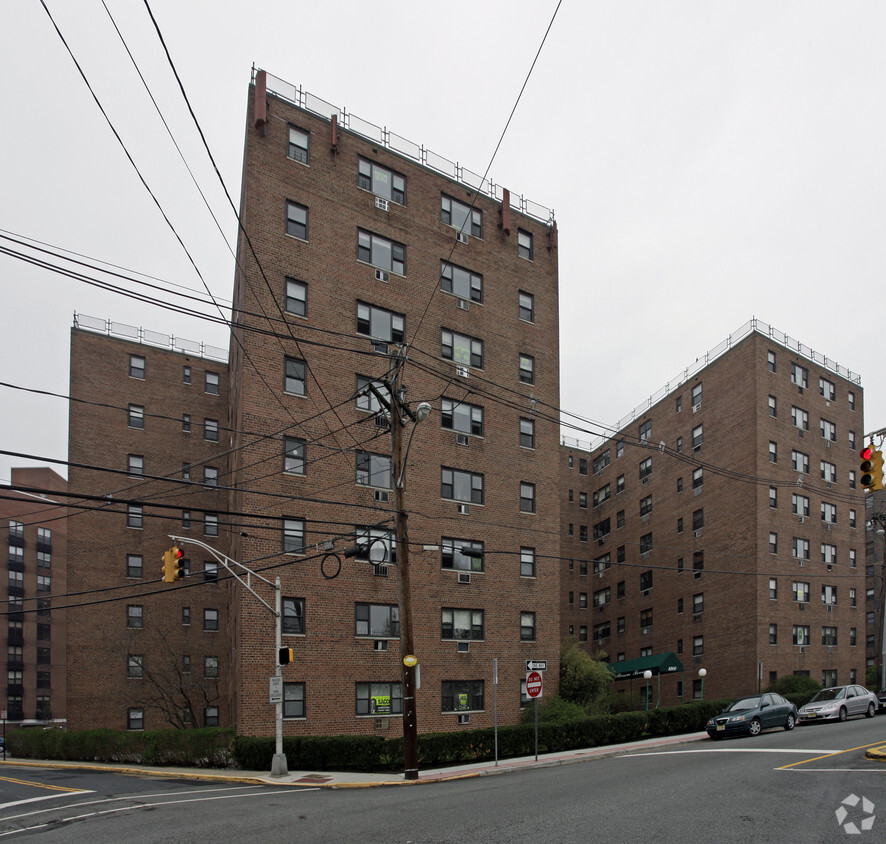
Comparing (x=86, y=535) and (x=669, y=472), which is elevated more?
(x=669, y=472)

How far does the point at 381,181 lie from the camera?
123 feet

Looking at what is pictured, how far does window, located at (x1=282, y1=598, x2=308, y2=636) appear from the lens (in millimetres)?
30938

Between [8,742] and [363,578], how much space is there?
26009 millimetres

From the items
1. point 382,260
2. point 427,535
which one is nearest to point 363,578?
point 427,535

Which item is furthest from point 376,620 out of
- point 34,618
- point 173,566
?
point 34,618

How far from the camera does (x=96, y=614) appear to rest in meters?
46.9

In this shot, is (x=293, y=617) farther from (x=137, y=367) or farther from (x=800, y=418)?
(x=800, y=418)

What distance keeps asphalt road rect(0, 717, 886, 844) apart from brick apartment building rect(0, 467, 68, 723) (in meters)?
66.5

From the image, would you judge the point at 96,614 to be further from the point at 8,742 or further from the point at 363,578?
the point at 363,578

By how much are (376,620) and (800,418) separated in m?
32.2

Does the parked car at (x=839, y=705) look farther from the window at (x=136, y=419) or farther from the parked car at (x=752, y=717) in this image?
the window at (x=136, y=419)

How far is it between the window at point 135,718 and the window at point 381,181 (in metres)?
30.8

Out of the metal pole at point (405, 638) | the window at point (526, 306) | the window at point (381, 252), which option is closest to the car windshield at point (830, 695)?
the metal pole at point (405, 638)

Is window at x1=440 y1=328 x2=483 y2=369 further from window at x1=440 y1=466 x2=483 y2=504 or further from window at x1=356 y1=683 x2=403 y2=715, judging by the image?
window at x1=356 y1=683 x2=403 y2=715
